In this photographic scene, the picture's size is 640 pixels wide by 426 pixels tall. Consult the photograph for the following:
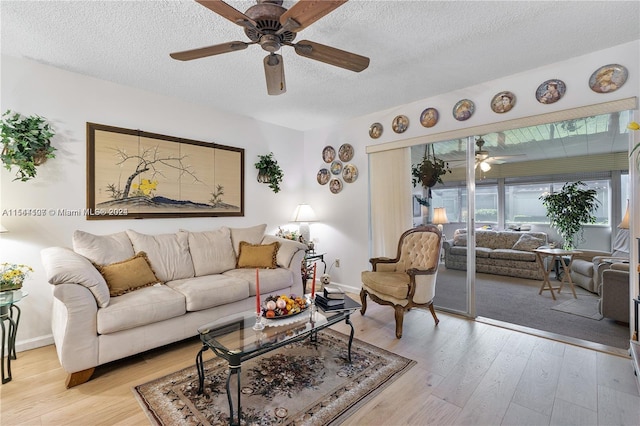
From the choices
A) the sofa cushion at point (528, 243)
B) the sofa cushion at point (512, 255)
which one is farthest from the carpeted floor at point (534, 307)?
the sofa cushion at point (528, 243)

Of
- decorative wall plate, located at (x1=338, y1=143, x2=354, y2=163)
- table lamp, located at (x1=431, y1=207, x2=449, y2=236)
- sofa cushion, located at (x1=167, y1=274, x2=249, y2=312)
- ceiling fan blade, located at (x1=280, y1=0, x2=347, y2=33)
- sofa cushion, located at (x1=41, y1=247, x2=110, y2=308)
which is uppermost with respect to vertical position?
ceiling fan blade, located at (x1=280, y1=0, x2=347, y2=33)

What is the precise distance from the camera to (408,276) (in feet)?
9.97

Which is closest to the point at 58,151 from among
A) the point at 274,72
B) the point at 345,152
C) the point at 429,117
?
the point at 274,72

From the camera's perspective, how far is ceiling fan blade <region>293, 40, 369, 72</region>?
179 centimetres

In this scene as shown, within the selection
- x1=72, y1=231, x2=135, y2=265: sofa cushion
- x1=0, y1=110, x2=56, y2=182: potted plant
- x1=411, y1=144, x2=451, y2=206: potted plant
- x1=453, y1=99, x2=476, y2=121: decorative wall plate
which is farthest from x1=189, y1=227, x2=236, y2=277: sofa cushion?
x1=453, y1=99, x2=476, y2=121: decorative wall plate

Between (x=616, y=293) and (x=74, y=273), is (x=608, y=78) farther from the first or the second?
(x=74, y=273)

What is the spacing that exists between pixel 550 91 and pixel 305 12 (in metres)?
2.58

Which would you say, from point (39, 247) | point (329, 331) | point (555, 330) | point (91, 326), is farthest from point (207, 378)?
point (555, 330)

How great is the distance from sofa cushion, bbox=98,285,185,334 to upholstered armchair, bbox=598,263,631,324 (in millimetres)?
4116

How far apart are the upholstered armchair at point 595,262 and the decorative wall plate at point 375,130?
305cm

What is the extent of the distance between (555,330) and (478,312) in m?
0.71

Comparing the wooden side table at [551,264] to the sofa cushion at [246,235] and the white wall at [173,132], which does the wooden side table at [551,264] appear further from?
the sofa cushion at [246,235]

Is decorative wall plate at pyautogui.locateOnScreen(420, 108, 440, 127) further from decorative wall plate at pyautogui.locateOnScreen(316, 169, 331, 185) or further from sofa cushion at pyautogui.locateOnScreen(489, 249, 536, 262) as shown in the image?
sofa cushion at pyautogui.locateOnScreen(489, 249, 536, 262)

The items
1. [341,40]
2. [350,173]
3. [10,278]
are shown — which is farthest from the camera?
[350,173]
